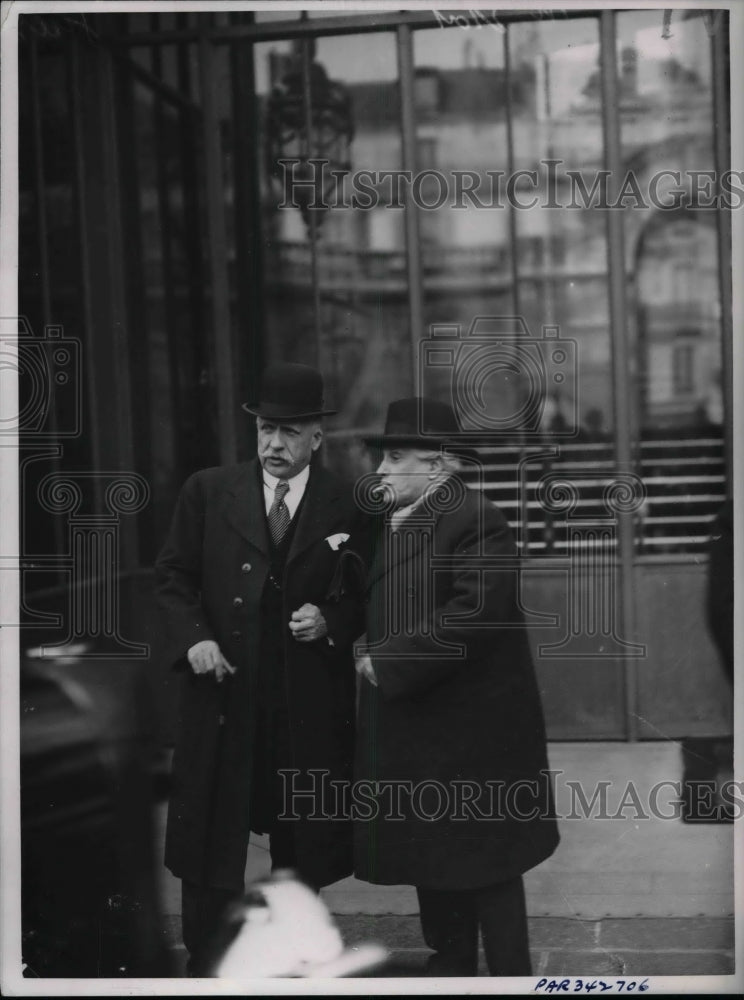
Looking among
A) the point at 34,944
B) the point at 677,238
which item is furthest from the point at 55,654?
the point at 677,238

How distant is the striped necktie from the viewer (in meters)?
3.76

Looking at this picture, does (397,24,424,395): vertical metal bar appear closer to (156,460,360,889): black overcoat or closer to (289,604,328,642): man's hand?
(156,460,360,889): black overcoat

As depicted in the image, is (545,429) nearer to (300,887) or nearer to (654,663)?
(654,663)

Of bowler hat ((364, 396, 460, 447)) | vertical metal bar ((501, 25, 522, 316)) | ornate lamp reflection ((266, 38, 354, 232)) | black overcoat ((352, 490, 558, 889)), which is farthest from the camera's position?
vertical metal bar ((501, 25, 522, 316))

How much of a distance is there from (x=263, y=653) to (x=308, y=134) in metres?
1.76

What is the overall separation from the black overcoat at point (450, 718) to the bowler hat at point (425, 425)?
0.71ft

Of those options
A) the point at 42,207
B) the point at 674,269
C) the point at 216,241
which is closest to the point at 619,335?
the point at 674,269

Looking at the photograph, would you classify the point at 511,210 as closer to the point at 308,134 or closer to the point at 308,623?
the point at 308,134

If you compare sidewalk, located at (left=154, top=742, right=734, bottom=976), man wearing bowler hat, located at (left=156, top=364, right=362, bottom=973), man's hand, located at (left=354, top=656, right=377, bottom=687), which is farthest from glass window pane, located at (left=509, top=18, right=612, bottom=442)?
sidewalk, located at (left=154, top=742, right=734, bottom=976)

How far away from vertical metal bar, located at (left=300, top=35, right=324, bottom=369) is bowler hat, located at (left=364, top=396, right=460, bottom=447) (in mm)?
369

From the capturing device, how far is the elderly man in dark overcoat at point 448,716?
3.69 metres

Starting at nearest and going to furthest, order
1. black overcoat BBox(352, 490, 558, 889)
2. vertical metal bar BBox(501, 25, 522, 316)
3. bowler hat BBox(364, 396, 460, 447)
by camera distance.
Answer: black overcoat BBox(352, 490, 558, 889)
bowler hat BBox(364, 396, 460, 447)
vertical metal bar BBox(501, 25, 522, 316)

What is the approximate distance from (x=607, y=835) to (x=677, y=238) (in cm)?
204

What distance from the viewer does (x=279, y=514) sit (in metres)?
3.78
